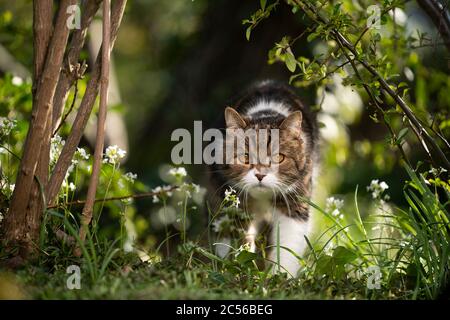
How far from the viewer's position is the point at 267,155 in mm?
3732

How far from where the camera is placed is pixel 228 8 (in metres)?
6.74

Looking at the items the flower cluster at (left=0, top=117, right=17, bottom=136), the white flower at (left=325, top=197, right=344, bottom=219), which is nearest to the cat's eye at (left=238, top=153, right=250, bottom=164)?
the white flower at (left=325, top=197, right=344, bottom=219)

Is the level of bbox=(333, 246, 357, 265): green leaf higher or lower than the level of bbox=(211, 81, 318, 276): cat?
lower

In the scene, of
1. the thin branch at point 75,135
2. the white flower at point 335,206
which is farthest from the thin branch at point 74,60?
the white flower at point 335,206

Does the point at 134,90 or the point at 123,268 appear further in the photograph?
the point at 134,90

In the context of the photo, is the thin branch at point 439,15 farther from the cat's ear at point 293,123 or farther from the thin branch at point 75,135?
the thin branch at point 75,135

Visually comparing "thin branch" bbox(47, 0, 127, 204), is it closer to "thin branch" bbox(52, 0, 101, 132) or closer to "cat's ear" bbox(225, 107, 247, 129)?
"thin branch" bbox(52, 0, 101, 132)

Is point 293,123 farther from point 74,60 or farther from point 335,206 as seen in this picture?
point 74,60

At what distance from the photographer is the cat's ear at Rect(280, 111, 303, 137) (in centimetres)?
371

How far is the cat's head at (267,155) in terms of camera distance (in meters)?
3.70

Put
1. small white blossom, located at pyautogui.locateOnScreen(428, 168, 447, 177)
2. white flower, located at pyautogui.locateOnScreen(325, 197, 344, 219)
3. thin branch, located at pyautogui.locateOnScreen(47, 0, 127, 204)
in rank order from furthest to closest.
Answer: white flower, located at pyautogui.locateOnScreen(325, 197, 344, 219)
small white blossom, located at pyautogui.locateOnScreen(428, 168, 447, 177)
thin branch, located at pyautogui.locateOnScreen(47, 0, 127, 204)
